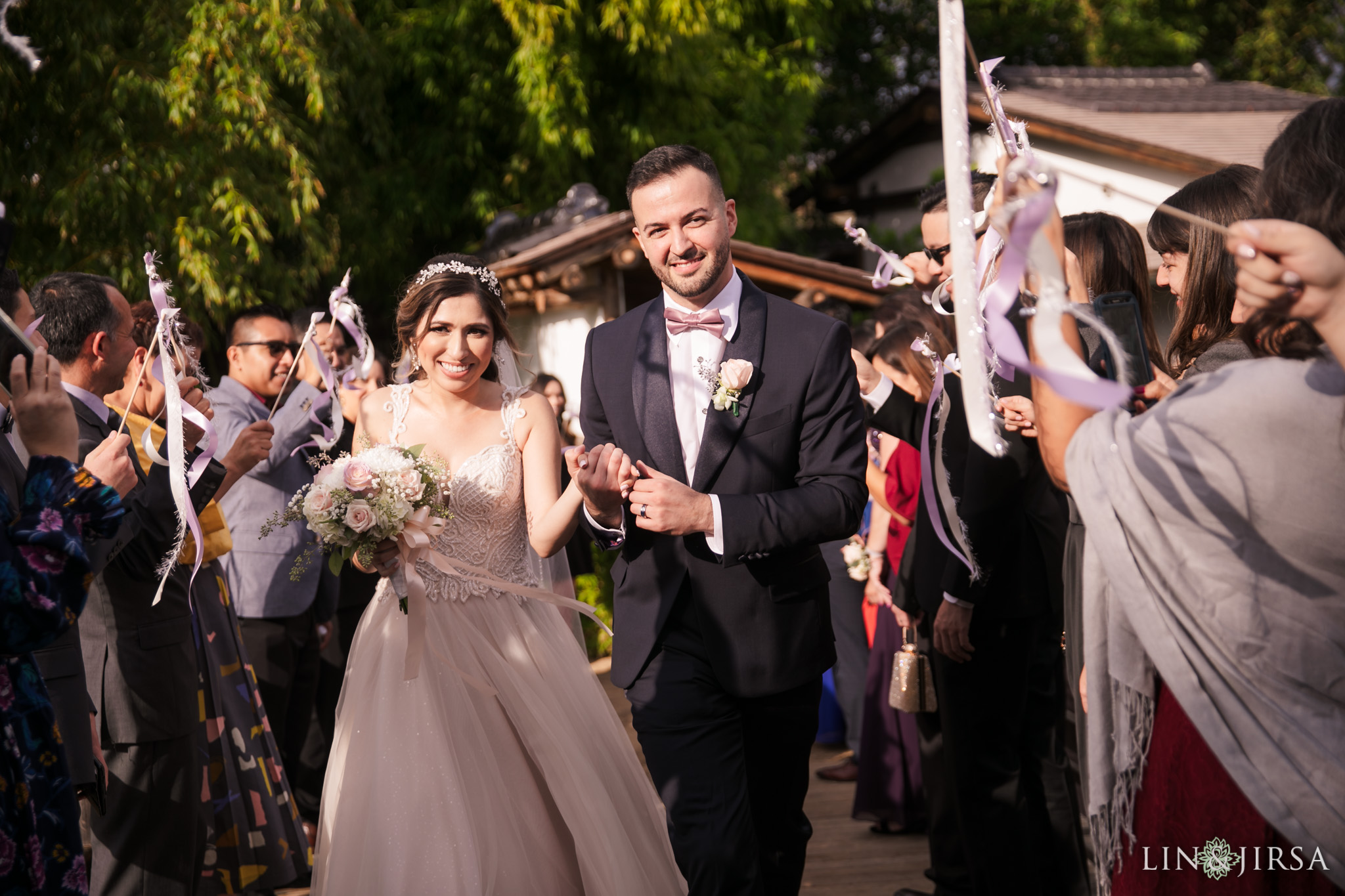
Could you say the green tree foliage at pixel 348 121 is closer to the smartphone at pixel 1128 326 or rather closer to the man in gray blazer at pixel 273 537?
the man in gray blazer at pixel 273 537

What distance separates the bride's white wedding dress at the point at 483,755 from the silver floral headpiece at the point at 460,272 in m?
0.63

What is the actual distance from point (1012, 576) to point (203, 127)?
22.3 ft

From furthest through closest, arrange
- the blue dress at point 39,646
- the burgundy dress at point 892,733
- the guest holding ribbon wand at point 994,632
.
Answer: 1. the burgundy dress at point 892,733
2. the guest holding ribbon wand at point 994,632
3. the blue dress at point 39,646

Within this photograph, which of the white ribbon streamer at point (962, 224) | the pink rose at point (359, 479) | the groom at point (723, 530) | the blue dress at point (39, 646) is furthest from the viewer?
the pink rose at point (359, 479)

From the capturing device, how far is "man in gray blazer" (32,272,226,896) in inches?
137

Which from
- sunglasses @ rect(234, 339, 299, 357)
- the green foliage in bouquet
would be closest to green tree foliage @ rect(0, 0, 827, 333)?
sunglasses @ rect(234, 339, 299, 357)

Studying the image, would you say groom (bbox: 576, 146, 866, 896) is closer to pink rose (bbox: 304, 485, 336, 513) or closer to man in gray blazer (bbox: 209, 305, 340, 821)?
pink rose (bbox: 304, 485, 336, 513)

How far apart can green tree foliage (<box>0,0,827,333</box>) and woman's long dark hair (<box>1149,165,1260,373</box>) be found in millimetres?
6512

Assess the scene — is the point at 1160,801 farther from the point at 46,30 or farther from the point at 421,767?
the point at 46,30

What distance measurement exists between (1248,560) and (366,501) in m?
2.47

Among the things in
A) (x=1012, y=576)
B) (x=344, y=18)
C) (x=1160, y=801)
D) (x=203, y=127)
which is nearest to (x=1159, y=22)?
(x=344, y=18)

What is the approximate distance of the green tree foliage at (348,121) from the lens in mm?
7527

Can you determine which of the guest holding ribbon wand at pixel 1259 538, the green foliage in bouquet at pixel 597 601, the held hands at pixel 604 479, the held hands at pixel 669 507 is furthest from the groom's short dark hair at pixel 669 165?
the green foliage in bouquet at pixel 597 601

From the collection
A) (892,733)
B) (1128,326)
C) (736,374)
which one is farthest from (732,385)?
(892,733)
